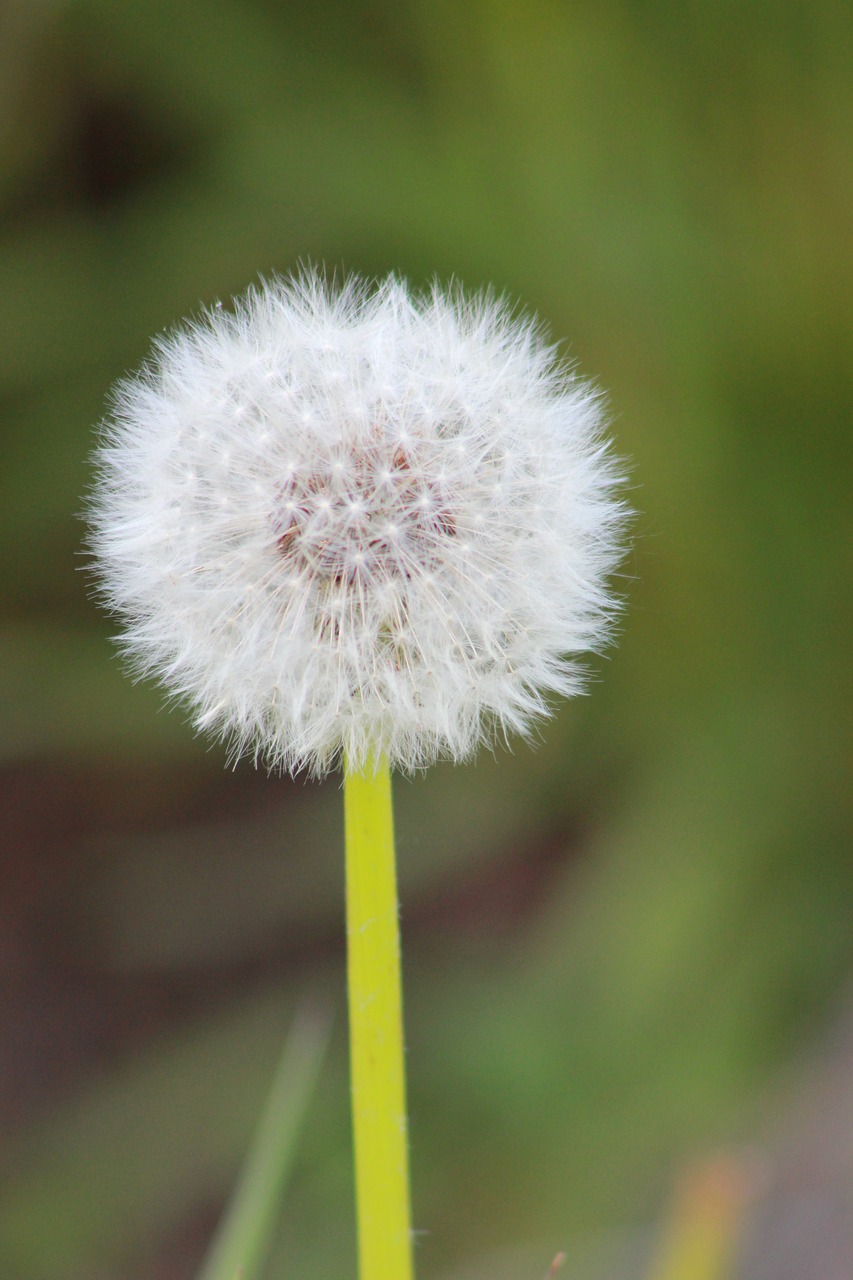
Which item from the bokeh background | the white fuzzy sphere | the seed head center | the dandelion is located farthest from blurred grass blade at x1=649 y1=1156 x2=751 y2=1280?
the bokeh background

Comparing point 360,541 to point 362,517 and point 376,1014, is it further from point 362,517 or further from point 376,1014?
point 376,1014

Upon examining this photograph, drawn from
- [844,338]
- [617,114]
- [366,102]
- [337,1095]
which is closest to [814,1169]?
[337,1095]

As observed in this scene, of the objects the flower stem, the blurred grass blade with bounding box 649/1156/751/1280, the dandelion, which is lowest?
the blurred grass blade with bounding box 649/1156/751/1280

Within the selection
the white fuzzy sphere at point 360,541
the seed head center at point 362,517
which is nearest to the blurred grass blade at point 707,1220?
the white fuzzy sphere at point 360,541

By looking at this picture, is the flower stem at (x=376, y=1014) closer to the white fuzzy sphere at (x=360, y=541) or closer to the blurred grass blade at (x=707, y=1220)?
the white fuzzy sphere at (x=360, y=541)

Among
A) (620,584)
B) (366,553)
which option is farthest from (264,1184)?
(620,584)

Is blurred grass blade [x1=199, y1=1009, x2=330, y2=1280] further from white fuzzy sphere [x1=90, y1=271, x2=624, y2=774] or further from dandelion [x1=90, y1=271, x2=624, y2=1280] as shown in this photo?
white fuzzy sphere [x1=90, y1=271, x2=624, y2=774]
